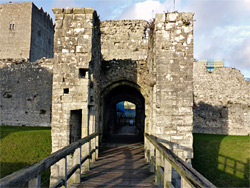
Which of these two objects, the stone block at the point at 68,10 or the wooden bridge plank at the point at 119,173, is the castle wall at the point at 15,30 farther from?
the wooden bridge plank at the point at 119,173

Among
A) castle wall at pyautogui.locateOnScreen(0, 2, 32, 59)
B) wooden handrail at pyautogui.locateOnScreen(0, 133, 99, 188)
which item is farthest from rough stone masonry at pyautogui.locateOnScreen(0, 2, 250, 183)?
castle wall at pyautogui.locateOnScreen(0, 2, 32, 59)

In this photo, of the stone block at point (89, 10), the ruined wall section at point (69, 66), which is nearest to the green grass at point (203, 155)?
the ruined wall section at point (69, 66)

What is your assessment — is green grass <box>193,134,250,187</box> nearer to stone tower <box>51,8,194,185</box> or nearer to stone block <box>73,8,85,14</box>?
stone tower <box>51,8,194,185</box>

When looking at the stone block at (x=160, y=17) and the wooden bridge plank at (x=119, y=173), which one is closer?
the wooden bridge plank at (x=119, y=173)

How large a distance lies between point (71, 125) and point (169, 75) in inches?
150

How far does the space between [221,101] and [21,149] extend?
14.1m

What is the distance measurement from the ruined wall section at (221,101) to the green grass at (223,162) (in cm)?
433

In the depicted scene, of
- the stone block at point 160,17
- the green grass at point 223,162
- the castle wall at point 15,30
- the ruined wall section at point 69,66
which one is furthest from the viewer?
the castle wall at point 15,30

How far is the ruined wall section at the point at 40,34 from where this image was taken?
21125 mm

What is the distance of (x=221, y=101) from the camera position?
15242 millimetres

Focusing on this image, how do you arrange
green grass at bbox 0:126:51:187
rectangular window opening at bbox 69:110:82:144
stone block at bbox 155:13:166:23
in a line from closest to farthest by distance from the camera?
stone block at bbox 155:13:166:23 < rectangular window opening at bbox 69:110:82:144 < green grass at bbox 0:126:51:187

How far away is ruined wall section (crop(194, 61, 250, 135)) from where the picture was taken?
48.4 ft

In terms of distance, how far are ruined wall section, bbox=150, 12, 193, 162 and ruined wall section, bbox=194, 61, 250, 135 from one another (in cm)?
963

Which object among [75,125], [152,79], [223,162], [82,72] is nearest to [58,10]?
[82,72]
